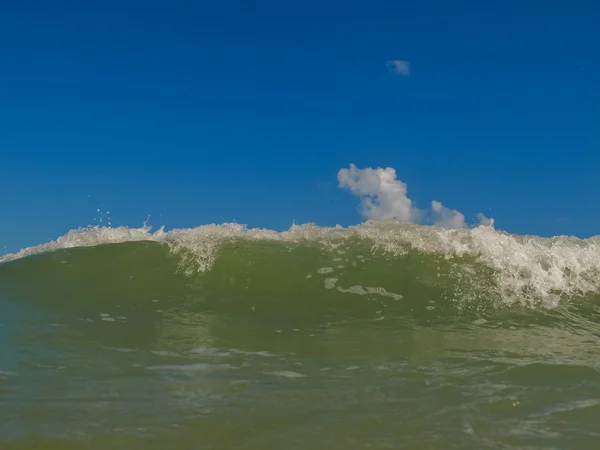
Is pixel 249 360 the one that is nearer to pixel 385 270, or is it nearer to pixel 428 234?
pixel 385 270

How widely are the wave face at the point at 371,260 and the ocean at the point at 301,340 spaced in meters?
0.05

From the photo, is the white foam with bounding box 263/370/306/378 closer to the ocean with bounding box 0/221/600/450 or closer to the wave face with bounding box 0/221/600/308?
the ocean with bounding box 0/221/600/450

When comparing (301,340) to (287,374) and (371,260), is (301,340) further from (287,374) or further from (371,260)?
(371,260)

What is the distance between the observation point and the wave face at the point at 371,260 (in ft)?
34.0

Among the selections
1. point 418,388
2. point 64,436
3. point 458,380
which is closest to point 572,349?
point 458,380

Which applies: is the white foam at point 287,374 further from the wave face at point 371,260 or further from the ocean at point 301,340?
the wave face at point 371,260

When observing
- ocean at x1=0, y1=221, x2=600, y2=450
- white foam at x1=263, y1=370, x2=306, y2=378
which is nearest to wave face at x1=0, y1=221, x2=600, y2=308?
ocean at x1=0, y1=221, x2=600, y2=450

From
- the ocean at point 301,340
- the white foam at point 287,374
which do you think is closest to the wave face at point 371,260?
the ocean at point 301,340

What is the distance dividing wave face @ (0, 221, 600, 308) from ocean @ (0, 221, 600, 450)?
2.0 inches

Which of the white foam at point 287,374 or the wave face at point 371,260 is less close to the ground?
the wave face at point 371,260

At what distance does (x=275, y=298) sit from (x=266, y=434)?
19.2 feet

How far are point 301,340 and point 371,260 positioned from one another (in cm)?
443

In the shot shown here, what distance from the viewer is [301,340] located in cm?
748

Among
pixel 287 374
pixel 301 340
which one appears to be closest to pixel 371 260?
pixel 301 340
